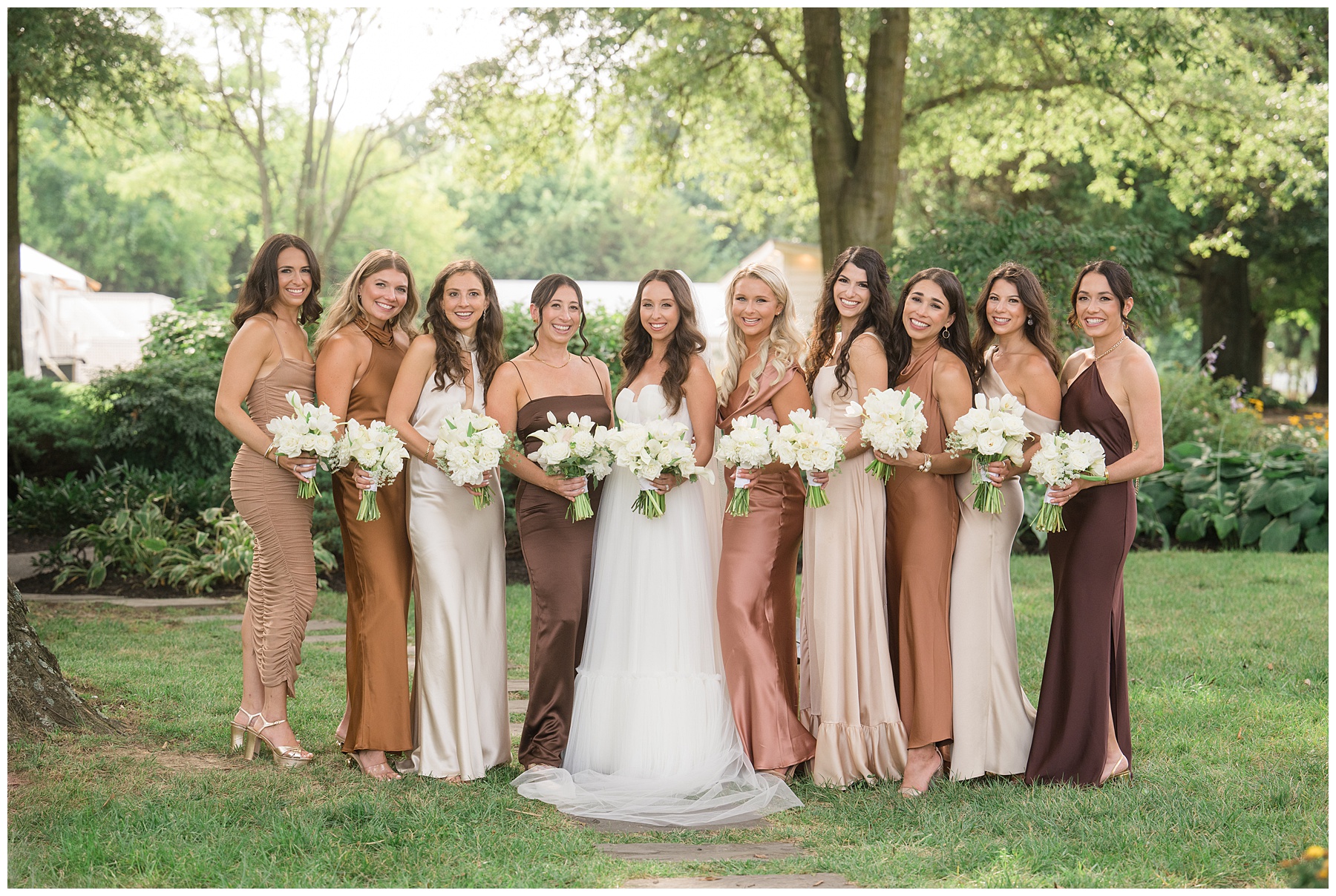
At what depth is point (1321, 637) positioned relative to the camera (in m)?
8.21

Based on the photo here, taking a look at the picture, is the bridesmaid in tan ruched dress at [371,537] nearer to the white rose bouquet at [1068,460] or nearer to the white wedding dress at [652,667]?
the white wedding dress at [652,667]

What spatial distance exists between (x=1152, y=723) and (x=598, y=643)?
3089 millimetres

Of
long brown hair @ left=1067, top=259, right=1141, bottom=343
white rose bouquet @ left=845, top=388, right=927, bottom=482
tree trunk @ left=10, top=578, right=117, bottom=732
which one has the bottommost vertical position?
tree trunk @ left=10, top=578, right=117, bottom=732

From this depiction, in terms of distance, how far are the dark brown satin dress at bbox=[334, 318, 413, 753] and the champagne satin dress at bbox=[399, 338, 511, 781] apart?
0.08 metres

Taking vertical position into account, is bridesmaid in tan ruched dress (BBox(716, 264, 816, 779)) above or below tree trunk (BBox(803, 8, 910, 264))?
below

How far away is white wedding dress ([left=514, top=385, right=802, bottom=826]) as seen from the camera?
5254mm

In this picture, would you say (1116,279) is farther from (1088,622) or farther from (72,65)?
(72,65)

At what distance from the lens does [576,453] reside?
5.23 meters

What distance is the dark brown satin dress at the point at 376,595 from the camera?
5.46 metres

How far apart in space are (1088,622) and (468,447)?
2.90m

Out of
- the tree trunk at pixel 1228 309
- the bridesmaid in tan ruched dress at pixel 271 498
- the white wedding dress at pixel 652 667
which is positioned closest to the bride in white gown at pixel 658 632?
the white wedding dress at pixel 652 667

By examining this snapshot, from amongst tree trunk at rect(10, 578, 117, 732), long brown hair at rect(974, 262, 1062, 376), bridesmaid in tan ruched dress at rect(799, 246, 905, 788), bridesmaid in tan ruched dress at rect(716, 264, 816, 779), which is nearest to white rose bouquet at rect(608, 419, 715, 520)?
bridesmaid in tan ruched dress at rect(716, 264, 816, 779)

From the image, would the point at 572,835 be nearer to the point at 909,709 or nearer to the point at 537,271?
the point at 909,709

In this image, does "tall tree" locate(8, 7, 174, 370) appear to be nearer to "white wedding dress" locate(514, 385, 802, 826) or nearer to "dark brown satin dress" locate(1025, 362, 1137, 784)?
"white wedding dress" locate(514, 385, 802, 826)
